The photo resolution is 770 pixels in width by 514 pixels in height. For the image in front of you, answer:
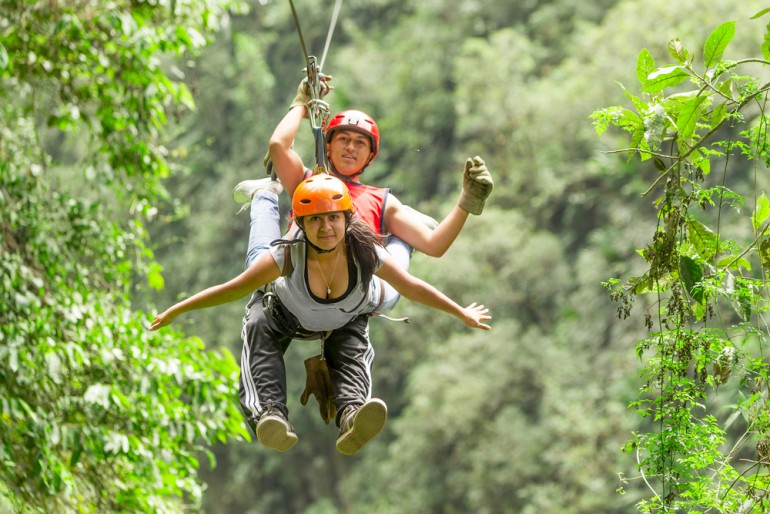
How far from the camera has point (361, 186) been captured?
5.07 meters

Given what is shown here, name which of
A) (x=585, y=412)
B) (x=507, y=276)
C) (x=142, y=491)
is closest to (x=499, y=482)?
(x=585, y=412)

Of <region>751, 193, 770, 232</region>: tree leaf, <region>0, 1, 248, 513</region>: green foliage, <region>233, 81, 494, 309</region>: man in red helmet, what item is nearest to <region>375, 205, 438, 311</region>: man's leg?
<region>233, 81, 494, 309</region>: man in red helmet

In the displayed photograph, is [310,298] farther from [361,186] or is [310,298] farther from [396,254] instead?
[361,186]

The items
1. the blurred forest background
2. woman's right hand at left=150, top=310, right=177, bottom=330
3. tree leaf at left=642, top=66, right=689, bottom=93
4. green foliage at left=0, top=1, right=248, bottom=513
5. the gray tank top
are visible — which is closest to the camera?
tree leaf at left=642, top=66, right=689, bottom=93

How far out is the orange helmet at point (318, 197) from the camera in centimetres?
455

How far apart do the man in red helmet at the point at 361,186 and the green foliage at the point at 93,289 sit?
7.39 feet

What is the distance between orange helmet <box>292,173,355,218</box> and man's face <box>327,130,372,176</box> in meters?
0.47

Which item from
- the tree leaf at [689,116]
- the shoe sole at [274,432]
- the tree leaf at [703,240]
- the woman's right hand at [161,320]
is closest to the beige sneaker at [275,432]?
the shoe sole at [274,432]

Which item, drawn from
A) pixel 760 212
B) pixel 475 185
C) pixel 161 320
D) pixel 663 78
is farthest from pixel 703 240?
pixel 161 320

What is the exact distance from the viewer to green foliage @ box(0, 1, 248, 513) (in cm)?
685

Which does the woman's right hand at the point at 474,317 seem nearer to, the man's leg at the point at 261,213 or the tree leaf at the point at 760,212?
the man's leg at the point at 261,213

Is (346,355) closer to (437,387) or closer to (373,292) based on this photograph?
(373,292)

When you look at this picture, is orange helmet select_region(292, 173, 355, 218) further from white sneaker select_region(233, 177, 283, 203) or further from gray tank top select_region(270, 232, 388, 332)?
white sneaker select_region(233, 177, 283, 203)

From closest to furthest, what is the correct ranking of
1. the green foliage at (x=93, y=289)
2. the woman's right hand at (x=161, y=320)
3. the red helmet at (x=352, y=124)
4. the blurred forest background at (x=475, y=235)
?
1. the woman's right hand at (x=161, y=320)
2. the red helmet at (x=352, y=124)
3. the green foliage at (x=93, y=289)
4. the blurred forest background at (x=475, y=235)
